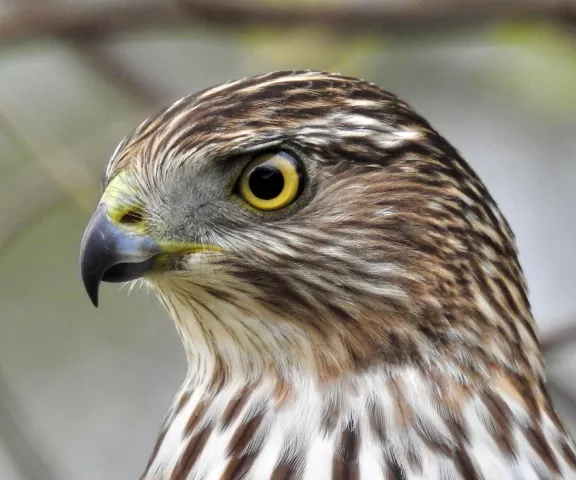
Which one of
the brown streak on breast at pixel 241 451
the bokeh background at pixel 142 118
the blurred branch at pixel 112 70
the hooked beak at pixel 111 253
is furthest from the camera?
the blurred branch at pixel 112 70

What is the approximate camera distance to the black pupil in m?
2.56

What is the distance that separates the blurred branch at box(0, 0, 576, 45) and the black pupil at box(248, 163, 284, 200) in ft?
2.18

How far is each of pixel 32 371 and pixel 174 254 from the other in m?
5.56

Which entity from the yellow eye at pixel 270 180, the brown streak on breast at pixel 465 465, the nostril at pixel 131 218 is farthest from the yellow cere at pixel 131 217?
the brown streak on breast at pixel 465 465

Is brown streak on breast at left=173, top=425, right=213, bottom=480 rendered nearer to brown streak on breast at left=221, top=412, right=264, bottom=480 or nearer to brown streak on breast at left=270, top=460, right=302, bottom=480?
brown streak on breast at left=221, top=412, right=264, bottom=480

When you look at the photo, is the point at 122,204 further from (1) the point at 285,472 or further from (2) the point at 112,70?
(2) the point at 112,70

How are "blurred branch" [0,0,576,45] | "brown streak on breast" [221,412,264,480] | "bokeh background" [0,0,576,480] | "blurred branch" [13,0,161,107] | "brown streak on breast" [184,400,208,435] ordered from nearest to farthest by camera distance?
"brown streak on breast" [221,412,264,480]
"brown streak on breast" [184,400,208,435]
"blurred branch" [0,0,576,45]
"bokeh background" [0,0,576,480]
"blurred branch" [13,0,161,107]

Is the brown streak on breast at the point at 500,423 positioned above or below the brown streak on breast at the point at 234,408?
below

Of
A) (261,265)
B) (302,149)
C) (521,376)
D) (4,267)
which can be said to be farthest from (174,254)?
(4,267)

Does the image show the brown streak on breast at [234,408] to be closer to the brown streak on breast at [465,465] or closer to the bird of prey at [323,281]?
the bird of prey at [323,281]

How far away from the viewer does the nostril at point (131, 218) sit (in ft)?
8.55

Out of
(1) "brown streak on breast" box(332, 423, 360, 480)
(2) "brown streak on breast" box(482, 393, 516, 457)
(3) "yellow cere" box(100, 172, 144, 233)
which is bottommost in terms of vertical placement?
(2) "brown streak on breast" box(482, 393, 516, 457)

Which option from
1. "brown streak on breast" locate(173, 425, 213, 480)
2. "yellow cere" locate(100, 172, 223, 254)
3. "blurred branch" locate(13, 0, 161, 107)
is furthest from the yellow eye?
"blurred branch" locate(13, 0, 161, 107)

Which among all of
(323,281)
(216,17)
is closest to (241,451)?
(323,281)
